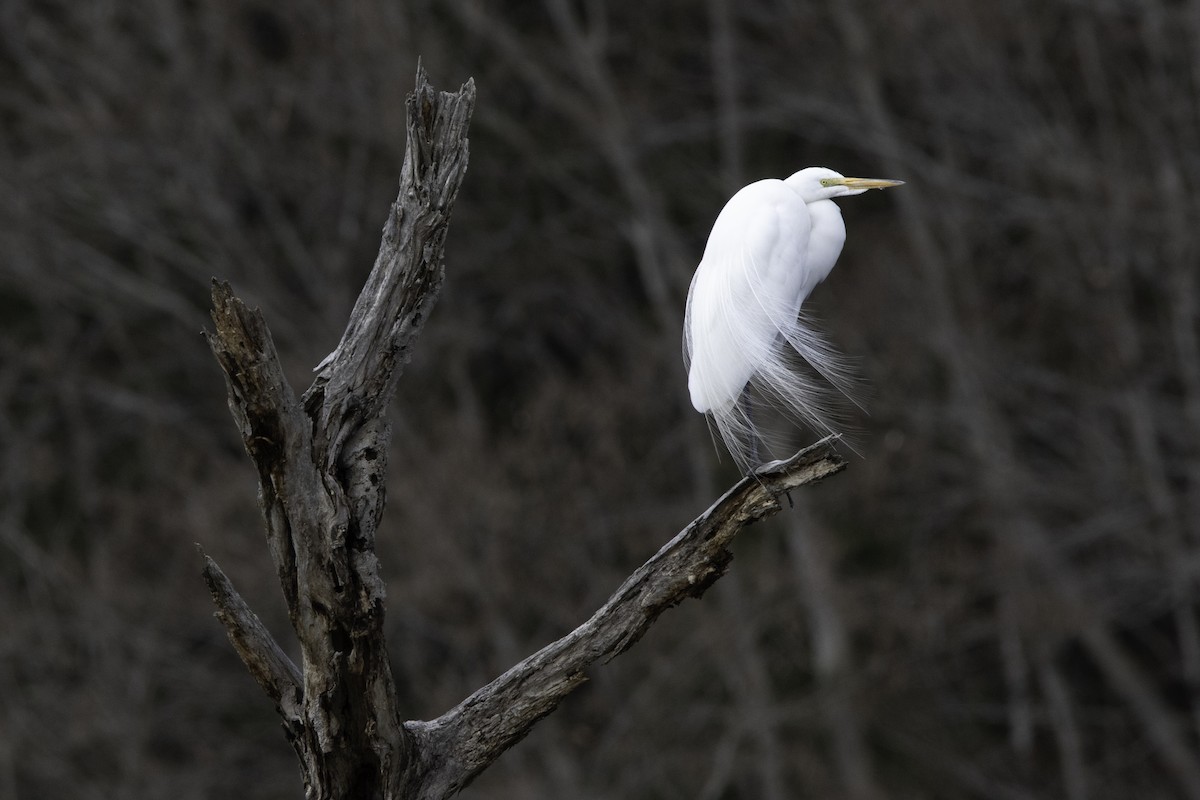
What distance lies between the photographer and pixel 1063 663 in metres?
12.4

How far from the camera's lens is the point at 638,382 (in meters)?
11.1

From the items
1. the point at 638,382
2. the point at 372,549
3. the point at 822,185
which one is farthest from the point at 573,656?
the point at 638,382

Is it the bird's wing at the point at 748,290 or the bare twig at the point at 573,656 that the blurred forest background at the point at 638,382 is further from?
the bare twig at the point at 573,656

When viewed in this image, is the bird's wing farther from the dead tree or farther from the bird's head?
the dead tree

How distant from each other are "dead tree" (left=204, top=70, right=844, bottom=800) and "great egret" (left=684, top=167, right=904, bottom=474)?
85 centimetres

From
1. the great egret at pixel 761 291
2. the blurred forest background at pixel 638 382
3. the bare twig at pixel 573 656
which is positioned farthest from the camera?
the blurred forest background at pixel 638 382

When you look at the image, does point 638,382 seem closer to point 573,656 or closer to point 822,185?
point 822,185

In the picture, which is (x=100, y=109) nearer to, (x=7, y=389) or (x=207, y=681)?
(x=7, y=389)

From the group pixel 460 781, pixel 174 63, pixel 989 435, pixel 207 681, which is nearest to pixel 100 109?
pixel 174 63

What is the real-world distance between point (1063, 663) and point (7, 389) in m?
7.90

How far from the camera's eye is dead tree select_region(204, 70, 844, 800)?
3.00 m

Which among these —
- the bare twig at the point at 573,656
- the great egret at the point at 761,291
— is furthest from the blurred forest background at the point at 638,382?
the bare twig at the point at 573,656

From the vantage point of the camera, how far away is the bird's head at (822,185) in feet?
13.7

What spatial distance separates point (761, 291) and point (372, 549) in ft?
4.96
